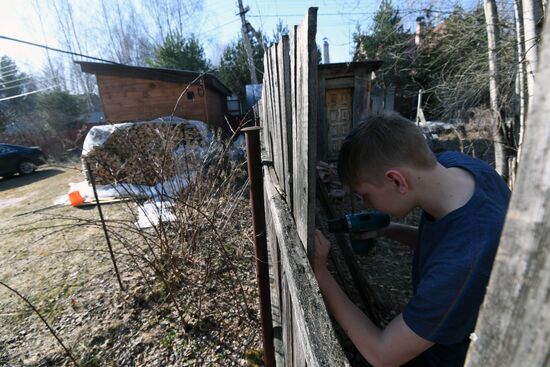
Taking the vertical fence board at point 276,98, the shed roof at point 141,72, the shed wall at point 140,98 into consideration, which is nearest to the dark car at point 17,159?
the shed wall at point 140,98

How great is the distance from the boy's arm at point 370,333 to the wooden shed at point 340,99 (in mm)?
7831

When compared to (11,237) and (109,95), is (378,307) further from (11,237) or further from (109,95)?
(109,95)

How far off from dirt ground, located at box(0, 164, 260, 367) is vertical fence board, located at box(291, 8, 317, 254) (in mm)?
1877

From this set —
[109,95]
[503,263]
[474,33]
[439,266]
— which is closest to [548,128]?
[503,263]

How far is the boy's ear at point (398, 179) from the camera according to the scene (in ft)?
3.56

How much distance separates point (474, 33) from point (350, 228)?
17.1ft

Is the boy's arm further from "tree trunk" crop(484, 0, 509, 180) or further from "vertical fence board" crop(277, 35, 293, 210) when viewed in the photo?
"tree trunk" crop(484, 0, 509, 180)

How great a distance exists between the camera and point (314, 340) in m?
0.77

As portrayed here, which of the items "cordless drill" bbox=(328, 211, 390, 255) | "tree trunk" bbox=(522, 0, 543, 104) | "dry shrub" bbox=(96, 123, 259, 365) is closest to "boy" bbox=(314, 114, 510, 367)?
"cordless drill" bbox=(328, 211, 390, 255)

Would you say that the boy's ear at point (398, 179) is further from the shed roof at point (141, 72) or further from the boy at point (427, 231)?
the shed roof at point (141, 72)

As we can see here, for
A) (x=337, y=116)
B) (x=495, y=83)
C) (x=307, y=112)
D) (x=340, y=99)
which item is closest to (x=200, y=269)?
(x=307, y=112)

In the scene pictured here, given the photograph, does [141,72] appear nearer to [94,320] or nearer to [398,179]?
[94,320]

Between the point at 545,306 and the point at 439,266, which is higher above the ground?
the point at 545,306

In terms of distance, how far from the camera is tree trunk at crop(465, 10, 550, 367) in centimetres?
25
